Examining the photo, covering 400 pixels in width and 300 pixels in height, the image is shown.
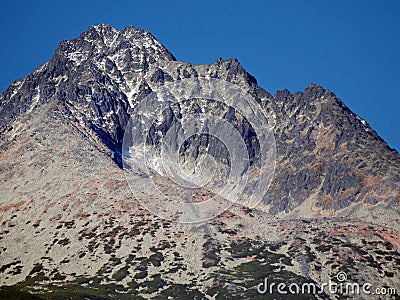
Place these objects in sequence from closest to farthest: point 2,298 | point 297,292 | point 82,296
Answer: point 2,298 → point 82,296 → point 297,292

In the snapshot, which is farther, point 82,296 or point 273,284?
point 273,284

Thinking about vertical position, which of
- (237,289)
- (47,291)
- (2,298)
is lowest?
(2,298)

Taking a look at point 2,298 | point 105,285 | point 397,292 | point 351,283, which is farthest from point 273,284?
point 2,298

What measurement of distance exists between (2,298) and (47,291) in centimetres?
3170

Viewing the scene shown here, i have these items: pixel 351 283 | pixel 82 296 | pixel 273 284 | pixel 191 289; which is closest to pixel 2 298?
pixel 82 296

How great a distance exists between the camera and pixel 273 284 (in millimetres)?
197875

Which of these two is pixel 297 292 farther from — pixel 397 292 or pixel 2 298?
pixel 2 298

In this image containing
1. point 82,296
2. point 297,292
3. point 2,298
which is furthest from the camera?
point 297,292

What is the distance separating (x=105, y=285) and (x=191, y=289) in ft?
95.0

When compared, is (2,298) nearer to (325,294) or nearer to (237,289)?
(237,289)

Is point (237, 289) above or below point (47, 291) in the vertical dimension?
above

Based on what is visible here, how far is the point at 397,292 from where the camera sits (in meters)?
188

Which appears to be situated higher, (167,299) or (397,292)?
(397,292)

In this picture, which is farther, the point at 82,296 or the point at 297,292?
the point at 297,292
